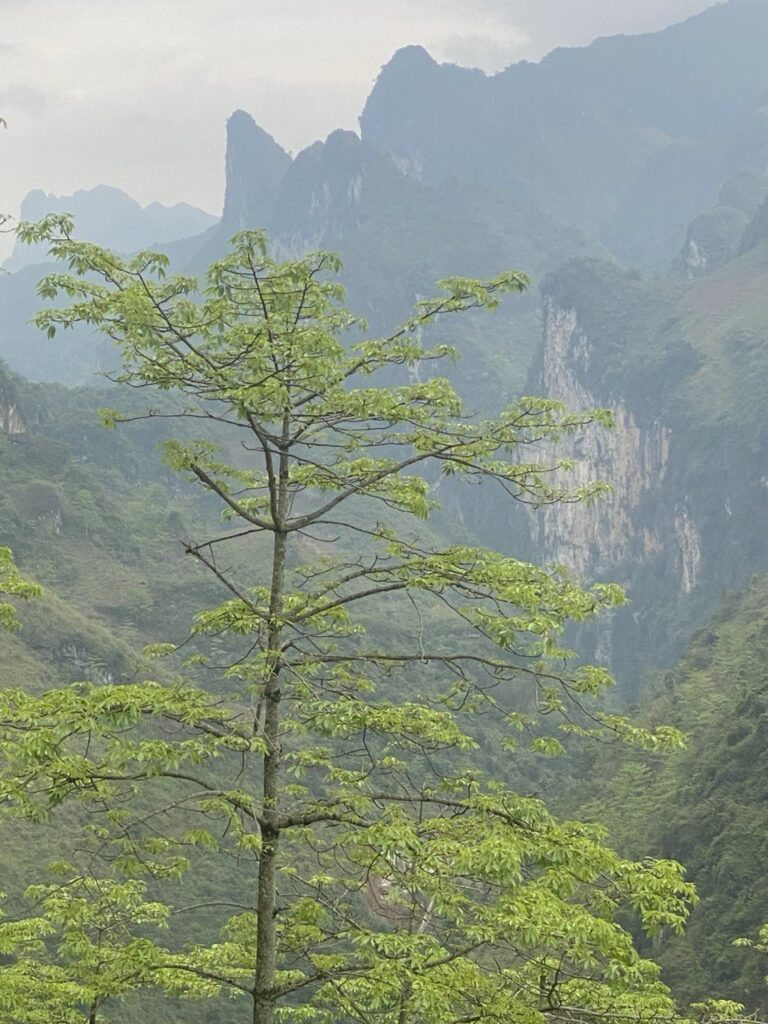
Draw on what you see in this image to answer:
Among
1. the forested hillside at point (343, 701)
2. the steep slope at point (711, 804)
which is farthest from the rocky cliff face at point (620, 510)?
the steep slope at point (711, 804)

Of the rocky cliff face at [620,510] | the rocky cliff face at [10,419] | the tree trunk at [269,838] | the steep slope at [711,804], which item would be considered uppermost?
the rocky cliff face at [620,510]

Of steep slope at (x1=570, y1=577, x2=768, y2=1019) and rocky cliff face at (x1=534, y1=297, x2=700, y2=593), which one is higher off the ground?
rocky cliff face at (x1=534, y1=297, x2=700, y2=593)

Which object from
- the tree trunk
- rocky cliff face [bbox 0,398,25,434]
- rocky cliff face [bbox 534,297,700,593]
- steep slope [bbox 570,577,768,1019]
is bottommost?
the tree trunk

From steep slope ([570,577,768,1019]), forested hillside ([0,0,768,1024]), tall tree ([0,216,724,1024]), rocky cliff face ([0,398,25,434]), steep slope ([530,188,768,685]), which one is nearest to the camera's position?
tall tree ([0,216,724,1024])

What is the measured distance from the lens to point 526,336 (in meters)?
193

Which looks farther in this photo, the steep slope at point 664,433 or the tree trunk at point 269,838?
the steep slope at point 664,433

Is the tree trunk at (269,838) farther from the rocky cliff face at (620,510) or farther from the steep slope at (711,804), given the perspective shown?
the rocky cliff face at (620,510)

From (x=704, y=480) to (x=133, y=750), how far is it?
117 meters

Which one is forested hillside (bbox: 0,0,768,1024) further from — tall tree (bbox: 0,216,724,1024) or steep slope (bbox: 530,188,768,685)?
steep slope (bbox: 530,188,768,685)

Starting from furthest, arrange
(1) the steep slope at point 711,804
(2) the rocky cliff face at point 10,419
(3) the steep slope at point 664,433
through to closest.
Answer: (3) the steep slope at point 664,433, (2) the rocky cliff face at point 10,419, (1) the steep slope at point 711,804

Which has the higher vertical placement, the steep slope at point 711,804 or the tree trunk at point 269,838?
the steep slope at point 711,804

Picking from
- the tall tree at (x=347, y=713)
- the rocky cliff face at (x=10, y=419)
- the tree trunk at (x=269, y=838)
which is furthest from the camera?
the rocky cliff face at (x=10, y=419)

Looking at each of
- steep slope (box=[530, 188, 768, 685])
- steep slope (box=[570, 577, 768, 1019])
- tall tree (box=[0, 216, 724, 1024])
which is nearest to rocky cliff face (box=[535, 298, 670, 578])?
steep slope (box=[530, 188, 768, 685])

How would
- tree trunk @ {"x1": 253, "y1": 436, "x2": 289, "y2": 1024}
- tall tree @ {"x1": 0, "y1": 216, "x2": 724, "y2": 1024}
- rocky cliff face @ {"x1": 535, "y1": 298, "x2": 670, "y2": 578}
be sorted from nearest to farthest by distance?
1. tall tree @ {"x1": 0, "y1": 216, "x2": 724, "y2": 1024}
2. tree trunk @ {"x1": 253, "y1": 436, "x2": 289, "y2": 1024}
3. rocky cliff face @ {"x1": 535, "y1": 298, "x2": 670, "y2": 578}
